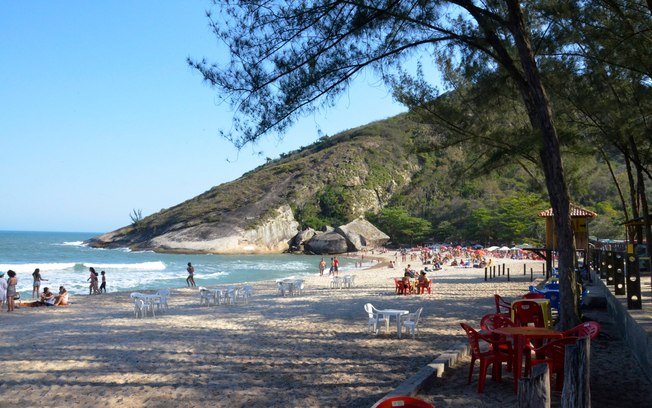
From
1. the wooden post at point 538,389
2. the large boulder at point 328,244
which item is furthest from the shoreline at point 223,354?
the large boulder at point 328,244

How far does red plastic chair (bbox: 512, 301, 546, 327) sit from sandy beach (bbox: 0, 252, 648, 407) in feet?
4.25

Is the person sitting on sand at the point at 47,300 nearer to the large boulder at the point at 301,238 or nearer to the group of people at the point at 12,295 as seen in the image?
the group of people at the point at 12,295

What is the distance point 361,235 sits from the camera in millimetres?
63469

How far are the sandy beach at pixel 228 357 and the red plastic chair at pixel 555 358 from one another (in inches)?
17.2

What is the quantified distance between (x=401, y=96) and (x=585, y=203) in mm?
65844

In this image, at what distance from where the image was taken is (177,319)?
12.3m

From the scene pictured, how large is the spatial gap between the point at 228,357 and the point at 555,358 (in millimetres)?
4463

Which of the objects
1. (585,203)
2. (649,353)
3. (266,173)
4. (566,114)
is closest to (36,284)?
(566,114)

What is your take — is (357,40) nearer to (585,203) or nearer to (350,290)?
(350,290)

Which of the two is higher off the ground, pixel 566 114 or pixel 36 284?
pixel 566 114

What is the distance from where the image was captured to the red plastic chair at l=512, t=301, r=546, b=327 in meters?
7.07

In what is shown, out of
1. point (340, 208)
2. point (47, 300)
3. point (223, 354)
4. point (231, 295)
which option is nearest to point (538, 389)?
point (223, 354)

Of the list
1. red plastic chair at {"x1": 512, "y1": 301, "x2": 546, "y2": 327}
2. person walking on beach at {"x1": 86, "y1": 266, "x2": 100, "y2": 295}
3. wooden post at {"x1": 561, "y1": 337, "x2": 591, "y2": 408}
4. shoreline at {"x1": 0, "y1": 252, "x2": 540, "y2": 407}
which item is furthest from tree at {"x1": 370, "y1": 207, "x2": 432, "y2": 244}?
wooden post at {"x1": 561, "y1": 337, "x2": 591, "y2": 408}

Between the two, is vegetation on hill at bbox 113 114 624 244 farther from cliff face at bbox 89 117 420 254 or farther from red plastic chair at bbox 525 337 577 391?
red plastic chair at bbox 525 337 577 391
